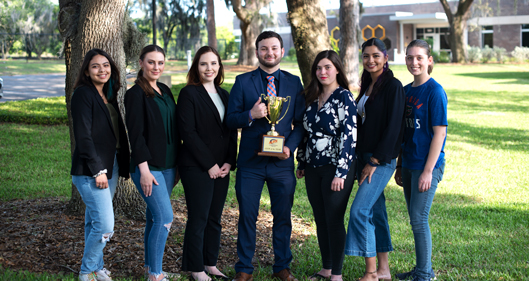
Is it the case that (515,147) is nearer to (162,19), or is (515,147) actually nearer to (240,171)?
(240,171)

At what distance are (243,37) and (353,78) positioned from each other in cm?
1487

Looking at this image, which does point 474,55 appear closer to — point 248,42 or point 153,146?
point 248,42

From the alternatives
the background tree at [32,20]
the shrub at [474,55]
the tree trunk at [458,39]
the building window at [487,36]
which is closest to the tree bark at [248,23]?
the tree trunk at [458,39]

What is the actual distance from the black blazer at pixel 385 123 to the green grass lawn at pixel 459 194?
1.23 meters

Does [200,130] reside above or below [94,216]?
above

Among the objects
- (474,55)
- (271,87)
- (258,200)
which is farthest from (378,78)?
(474,55)

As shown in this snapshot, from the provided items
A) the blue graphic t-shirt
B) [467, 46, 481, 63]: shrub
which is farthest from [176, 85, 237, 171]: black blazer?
[467, 46, 481, 63]: shrub

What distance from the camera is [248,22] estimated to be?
94.9 ft

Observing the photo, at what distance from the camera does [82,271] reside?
364cm

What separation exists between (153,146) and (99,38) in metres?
1.91

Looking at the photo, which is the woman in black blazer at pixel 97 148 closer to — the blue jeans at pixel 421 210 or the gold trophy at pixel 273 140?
the gold trophy at pixel 273 140

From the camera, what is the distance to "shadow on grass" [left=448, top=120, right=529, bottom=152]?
9953mm

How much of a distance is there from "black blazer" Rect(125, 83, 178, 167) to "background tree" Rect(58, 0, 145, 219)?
159cm

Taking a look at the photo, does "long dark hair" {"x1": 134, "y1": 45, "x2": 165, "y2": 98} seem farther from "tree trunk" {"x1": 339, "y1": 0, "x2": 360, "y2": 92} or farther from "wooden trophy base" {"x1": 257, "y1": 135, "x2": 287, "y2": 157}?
"tree trunk" {"x1": 339, "y1": 0, "x2": 360, "y2": 92}
